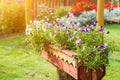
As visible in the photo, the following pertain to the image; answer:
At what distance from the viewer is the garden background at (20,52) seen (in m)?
6.46

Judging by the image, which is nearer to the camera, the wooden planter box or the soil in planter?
the wooden planter box

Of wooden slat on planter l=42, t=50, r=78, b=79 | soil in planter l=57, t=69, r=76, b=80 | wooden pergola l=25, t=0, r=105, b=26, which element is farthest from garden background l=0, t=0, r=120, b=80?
wooden pergola l=25, t=0, r=105, b=26

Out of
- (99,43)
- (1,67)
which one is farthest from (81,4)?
(99,43)

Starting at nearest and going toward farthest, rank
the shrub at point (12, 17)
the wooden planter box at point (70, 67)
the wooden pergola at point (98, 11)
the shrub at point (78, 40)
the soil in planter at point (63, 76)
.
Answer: the shrub at point (78, 40) < the wooden planter box at point (70, 67) < the soil in planter at point (63, 76) < the wooden pergola at point (98, 11) < the shrub at point (12, 17)

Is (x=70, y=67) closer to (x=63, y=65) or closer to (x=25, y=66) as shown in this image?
(x=63, y=65)

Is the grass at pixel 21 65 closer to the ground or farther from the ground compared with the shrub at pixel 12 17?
closer to the ground

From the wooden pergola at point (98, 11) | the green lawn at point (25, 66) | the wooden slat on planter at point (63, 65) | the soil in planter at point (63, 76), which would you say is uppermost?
the wooden pergola at point (98, 11)

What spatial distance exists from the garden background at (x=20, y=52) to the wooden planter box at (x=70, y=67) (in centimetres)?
67

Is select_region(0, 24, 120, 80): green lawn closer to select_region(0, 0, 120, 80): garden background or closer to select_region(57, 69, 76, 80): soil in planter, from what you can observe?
select_region(0, 0, 120, 80): garden background

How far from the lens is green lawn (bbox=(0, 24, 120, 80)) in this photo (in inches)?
249

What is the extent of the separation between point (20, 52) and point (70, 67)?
433 centimetres

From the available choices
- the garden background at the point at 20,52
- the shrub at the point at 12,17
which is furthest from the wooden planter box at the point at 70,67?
the shrub at the point at 12,17

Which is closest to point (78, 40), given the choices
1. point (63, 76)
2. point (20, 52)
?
point (63, 76)

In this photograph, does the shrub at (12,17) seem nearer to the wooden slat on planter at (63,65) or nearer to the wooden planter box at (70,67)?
the wooden slat on planter at (63,65)
